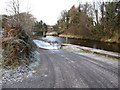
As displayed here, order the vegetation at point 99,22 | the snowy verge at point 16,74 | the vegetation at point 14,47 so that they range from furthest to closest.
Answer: the vegetation at point 99,22
the vegetation at point 14,47
the snowy verge at point 16,74

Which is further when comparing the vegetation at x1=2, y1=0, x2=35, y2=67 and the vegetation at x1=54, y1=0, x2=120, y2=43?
the vegetation at x1=54, y1=0, x2=120, y2=43

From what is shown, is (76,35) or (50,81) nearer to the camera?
(50,81)

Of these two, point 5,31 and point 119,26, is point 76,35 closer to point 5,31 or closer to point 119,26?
point 119,26

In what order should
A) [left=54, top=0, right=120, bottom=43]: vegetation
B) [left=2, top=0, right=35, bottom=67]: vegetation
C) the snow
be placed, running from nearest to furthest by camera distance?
[left=2, top=0, right=35, bottom=67]: vegetation
the snow
[left=54, top=0, right=120, bottom=43]: vegetation

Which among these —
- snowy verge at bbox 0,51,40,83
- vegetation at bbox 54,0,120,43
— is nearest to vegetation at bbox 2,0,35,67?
snowy verge at bbox 0,51,40,83

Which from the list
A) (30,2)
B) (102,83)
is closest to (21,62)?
(102,83)

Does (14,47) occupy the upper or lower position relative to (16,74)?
upper

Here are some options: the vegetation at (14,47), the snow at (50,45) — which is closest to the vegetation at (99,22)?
the snow at (50,45)

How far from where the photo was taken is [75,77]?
398 centimetres

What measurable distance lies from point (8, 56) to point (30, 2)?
11.5 m

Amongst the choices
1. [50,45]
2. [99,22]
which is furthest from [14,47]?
[99,22]

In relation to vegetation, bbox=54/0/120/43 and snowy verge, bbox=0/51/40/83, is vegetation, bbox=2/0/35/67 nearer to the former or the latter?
snowy verge, bbox=0/51/40/83

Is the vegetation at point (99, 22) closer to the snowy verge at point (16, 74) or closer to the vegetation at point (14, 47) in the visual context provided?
the vegetation at point (14, 47)

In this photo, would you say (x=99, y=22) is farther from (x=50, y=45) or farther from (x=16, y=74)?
(x=16, y=74)
